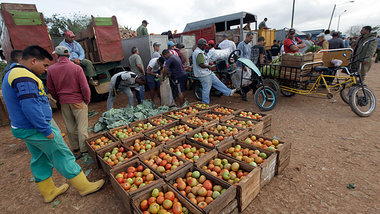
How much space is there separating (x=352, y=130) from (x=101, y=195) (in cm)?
552

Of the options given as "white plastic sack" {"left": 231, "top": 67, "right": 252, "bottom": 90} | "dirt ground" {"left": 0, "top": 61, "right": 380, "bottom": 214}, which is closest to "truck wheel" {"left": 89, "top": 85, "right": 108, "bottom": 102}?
"dirt ground" {"left": 0, "top": 61, "right": 380, "bottom": 214}

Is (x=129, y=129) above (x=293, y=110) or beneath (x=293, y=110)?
above

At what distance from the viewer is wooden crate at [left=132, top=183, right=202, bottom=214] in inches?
82.2

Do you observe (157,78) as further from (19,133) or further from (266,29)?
(266,29)

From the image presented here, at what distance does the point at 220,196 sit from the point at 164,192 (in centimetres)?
77

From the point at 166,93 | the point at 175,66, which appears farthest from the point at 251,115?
the point at 166,93

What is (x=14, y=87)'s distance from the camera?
2244mm

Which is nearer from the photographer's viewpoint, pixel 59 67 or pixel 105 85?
pixel 59 67

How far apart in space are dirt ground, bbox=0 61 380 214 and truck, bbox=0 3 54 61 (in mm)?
3438

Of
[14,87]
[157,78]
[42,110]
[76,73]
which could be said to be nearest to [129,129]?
[76,73]

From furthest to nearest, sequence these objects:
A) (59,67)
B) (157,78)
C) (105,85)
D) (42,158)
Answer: (105,85), (157,78), (59,67), (42,158)

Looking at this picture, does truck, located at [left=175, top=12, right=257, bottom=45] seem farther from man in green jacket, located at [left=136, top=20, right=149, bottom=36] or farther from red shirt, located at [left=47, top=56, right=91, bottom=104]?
red shirt, located at [left=47, top=56, right=91, bottom=104]

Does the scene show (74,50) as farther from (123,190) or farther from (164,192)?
(164,192)

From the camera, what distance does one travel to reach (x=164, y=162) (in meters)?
3.05
